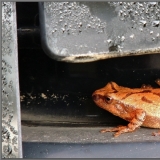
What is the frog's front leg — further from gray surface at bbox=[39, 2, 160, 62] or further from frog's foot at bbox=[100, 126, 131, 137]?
gray surface at bbox=[39, 2, 160, 62]

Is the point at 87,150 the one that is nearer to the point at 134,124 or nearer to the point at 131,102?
the point at 134,124

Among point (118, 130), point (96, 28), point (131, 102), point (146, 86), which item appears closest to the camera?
point (96, 28)

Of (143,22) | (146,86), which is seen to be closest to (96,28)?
(143,22)

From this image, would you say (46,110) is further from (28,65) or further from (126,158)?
(126,158)

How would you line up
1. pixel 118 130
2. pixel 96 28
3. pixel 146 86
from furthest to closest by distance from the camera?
pixel 146 86 → pixel 118 130 → pixel 96 28

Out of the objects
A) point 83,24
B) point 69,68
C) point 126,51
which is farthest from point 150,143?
point 69,68

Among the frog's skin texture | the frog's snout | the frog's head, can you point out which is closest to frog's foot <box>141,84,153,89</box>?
the frog's skin texture
